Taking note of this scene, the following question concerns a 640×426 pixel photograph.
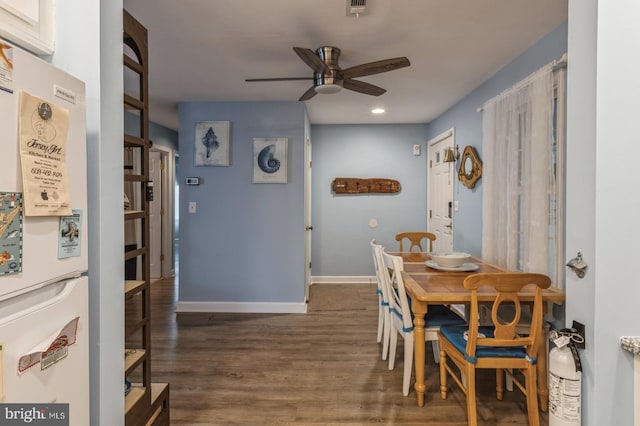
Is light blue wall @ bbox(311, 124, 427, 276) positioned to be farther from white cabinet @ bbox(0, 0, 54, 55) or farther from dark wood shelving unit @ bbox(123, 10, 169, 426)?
white cabinet @ bbox(0, 0, 54, 55)

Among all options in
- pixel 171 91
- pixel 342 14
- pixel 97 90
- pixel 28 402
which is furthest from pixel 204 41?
pixel 28 402

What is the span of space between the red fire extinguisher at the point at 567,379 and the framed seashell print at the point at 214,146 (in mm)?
3445

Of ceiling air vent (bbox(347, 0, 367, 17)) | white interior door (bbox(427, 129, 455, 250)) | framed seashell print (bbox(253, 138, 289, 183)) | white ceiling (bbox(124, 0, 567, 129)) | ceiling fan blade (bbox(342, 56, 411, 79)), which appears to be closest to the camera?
ceiling air vent (bbox(347, 0, 367, 17))

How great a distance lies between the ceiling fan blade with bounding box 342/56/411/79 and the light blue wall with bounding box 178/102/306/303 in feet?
5.12

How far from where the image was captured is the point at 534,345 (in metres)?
1.78

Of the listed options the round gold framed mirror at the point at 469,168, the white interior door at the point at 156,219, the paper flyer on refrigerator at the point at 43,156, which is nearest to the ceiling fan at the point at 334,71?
the round gold framed mirror at the point at 469,168

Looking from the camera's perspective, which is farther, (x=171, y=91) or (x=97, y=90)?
(x=171, y=91)

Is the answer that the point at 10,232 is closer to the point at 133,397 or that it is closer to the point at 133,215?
the point at 133,215

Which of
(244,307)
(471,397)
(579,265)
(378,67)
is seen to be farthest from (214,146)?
(579,265)

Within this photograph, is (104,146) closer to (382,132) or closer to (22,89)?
(22,89)

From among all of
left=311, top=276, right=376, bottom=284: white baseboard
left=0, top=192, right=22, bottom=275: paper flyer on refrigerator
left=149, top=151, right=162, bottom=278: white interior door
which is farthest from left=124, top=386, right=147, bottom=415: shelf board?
left=149, top=151, right=162, bottom=278: white interior door

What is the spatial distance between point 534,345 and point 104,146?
2.18 metres

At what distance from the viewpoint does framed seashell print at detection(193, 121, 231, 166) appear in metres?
3.81

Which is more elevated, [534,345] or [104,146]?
[104,146]
